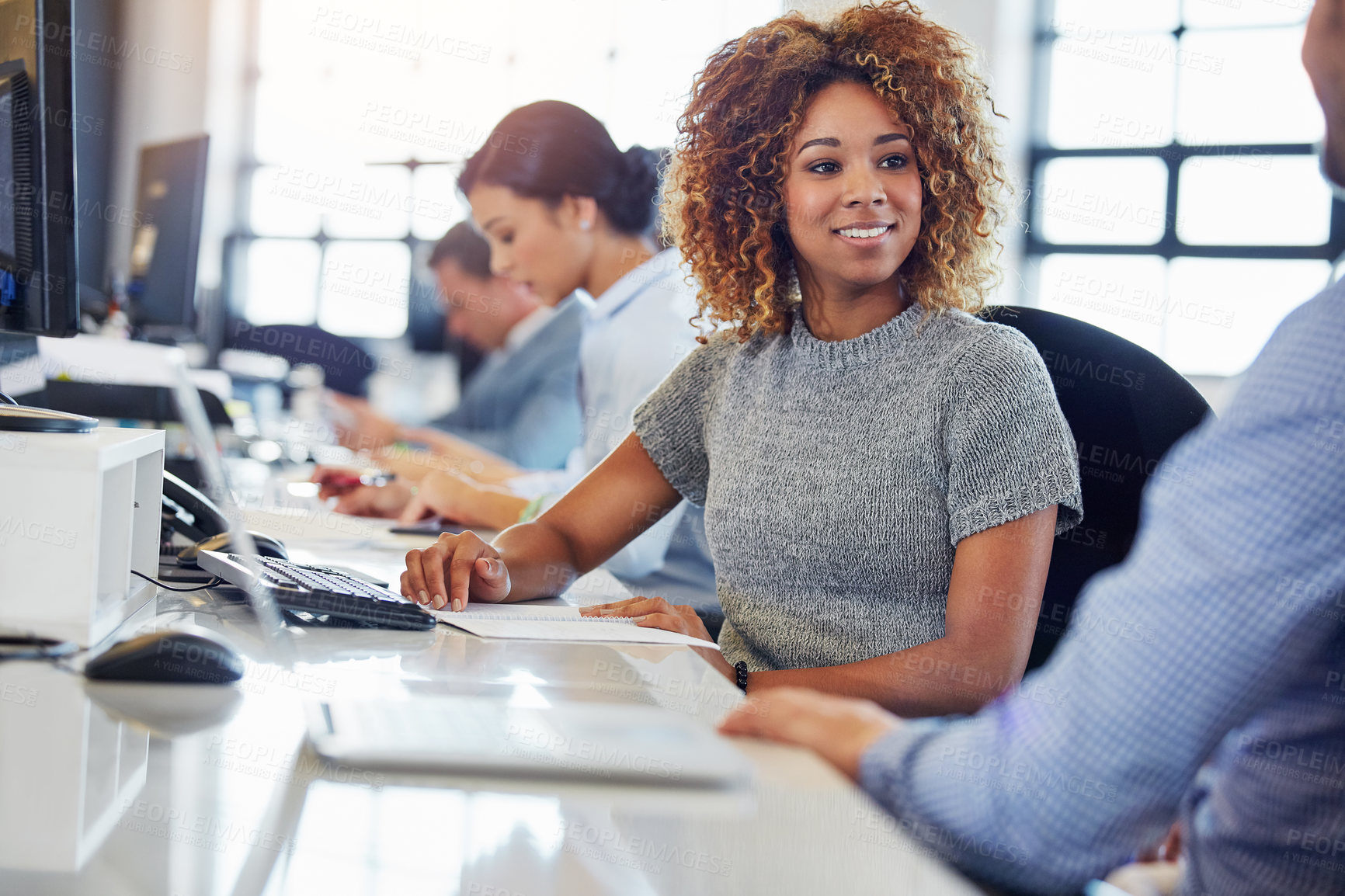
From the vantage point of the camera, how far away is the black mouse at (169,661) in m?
0.68

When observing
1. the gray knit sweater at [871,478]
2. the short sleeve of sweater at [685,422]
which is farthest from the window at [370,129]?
the gray knit sweater at [871,478]

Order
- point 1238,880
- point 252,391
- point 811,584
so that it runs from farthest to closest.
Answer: point 252,391 < point 811,584 < point 1238,880

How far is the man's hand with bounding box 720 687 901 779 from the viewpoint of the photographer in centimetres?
61

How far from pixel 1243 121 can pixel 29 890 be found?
444cm

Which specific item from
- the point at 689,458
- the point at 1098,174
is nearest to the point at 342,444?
the point at 689,458

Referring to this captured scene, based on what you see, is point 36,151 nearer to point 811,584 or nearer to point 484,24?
point 811,584

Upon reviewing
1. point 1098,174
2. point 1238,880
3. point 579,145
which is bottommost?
point 1238,880

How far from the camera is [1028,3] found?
4.15 meters

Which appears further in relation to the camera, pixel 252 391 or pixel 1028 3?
pixel 252 391

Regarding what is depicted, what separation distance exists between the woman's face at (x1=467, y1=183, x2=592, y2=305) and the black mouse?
5.95ft
